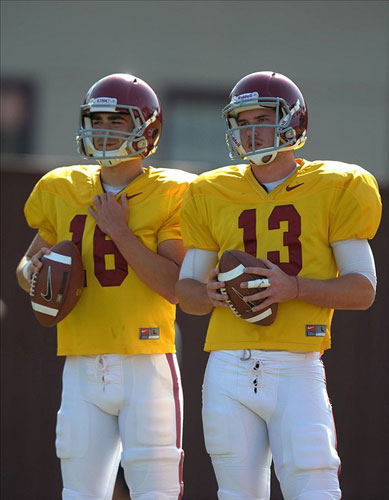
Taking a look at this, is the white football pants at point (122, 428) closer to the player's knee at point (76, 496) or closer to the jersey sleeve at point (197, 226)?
the player's knee at point (76, 496)

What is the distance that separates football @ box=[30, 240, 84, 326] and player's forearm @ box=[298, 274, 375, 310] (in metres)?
0.80

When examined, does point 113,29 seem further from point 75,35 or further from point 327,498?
point 327,498

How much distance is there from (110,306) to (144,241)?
0.26 m

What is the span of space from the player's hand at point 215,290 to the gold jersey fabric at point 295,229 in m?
0.08

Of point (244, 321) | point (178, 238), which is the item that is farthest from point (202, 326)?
point (244, 321)

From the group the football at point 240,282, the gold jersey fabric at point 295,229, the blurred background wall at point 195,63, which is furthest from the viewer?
the blurred background wall at point 195,63

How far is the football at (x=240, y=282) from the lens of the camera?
294 centimetres

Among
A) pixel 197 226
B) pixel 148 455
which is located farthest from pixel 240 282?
pixel 148 455

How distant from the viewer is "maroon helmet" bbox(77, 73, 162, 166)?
340cm

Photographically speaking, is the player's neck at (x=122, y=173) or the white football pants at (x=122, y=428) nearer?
the white football pants at (x=122, y=428)

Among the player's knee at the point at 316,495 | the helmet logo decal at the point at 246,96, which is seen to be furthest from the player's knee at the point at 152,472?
the helmet logo decal at the point at 246,96

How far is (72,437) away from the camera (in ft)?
10.7

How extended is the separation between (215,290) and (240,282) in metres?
0.12

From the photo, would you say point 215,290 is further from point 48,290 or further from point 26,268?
point 26,268
